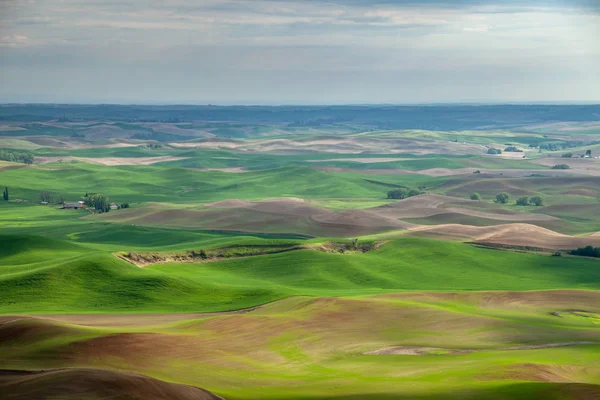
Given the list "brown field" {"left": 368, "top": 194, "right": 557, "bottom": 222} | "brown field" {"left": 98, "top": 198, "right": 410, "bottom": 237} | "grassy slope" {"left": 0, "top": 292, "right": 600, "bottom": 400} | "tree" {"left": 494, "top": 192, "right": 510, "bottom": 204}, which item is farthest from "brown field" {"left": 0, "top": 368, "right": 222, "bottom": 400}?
"tree" {"left": 494, "top": 192, "right": 510, "bottom": 204}

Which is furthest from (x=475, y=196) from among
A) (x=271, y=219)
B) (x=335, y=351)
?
(x=335, y=351)

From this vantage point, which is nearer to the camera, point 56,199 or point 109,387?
point 109,387

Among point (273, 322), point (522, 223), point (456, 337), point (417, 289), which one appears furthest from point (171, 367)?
point (522, 223)

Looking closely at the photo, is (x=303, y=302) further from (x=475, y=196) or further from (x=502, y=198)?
Answer: (x=475, y=196)

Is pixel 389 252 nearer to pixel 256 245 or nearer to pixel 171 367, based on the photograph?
pixel 256 245

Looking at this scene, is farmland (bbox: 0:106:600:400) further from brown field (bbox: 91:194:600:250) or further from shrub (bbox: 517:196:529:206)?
shrub (bbox: 517:196:529:206)

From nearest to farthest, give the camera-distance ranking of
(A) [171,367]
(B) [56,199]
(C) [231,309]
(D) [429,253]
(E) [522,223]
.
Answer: (A) [171,367] → (C) [231,309] → (D) [429,253] → (E) [522,223] → (B) [56,199]

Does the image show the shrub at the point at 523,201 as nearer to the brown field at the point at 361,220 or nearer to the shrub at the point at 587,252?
the brown field at the point at 361,220
